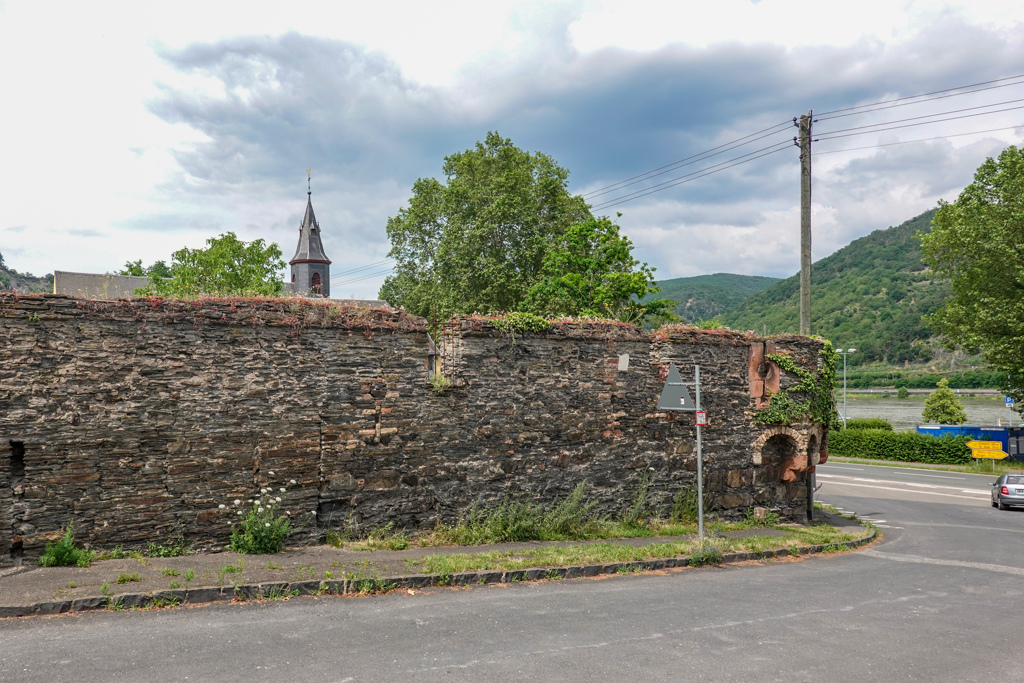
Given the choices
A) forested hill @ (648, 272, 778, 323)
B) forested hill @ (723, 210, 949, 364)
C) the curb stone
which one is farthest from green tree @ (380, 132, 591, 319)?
forested hill @ (648, 272, 778, 323)

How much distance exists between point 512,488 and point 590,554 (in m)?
1.91

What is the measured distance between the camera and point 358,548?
9.14m

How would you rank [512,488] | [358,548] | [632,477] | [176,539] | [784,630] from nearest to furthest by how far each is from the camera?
[784,630]
[176,539]
[358,548]
[512,488]
[632,477]

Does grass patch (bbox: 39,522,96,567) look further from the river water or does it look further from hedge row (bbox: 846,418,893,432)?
the river water

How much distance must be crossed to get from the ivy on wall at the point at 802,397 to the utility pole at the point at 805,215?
7.44 feet

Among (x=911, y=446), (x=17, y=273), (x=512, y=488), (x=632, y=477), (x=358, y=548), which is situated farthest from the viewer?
(x=17, y=273)

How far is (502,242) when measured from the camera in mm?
35250

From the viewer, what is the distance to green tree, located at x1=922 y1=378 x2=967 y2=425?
151ft

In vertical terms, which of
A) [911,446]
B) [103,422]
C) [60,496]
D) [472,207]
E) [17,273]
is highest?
[17,273]

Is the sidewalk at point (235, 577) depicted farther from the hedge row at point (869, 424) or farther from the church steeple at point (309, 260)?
the church steeple at point (309, 260)

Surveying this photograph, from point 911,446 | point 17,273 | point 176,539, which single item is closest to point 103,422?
point 176,539

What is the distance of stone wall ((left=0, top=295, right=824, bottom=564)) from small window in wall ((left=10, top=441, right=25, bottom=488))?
0.05ft

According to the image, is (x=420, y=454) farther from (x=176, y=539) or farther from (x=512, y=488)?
(x=176, y=539)

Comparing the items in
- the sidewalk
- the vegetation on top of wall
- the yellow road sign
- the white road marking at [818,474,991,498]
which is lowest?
the white road marking at [818,474,991,498]
